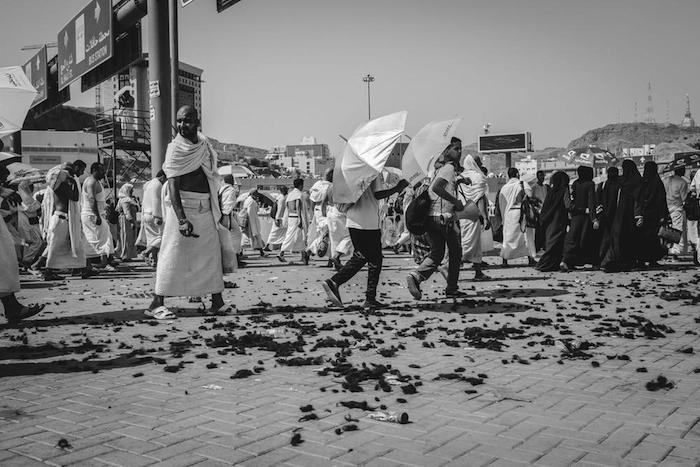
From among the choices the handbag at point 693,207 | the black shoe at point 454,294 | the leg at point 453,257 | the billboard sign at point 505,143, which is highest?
the billboard sign at point 505,143

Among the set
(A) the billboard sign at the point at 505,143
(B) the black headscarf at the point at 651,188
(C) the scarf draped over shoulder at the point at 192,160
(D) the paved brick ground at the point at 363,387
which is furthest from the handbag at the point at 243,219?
(A) the billboard sign at the point at 505,143

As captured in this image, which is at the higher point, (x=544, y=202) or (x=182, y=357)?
(x=544, y=202)

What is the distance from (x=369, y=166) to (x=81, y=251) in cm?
722

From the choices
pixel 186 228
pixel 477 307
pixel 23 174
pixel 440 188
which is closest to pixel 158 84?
pixel 23 174

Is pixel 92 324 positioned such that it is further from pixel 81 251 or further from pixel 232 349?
pixel 81 251

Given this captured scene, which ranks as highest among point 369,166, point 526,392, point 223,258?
point 369,166

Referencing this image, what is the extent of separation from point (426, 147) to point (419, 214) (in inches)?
46.1

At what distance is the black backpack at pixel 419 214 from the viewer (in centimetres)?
899

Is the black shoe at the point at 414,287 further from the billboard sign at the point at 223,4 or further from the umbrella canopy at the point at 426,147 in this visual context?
the billboard sign at the point at 223,4

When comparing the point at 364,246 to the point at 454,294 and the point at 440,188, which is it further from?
the point at 454,294

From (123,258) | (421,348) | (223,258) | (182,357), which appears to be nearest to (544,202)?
(223,258)

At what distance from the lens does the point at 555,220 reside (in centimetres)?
1364

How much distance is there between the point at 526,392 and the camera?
445cm

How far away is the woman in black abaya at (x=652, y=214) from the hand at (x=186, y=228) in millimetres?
8973
